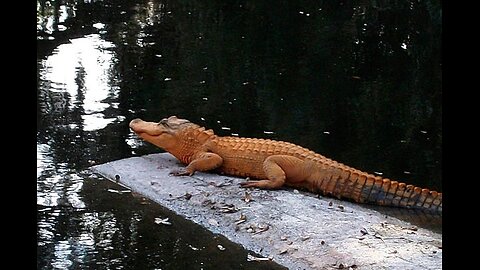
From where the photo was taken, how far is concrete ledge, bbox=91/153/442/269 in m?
3.92

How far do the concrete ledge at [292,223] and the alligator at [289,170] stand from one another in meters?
0.10

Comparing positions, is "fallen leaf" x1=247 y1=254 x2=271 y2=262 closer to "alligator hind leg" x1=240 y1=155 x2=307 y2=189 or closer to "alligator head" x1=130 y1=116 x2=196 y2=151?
"alligator hind leg" x1=240 y1=155 x2=307 y2=189

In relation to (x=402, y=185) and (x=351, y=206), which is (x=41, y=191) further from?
(x=402, y=185)

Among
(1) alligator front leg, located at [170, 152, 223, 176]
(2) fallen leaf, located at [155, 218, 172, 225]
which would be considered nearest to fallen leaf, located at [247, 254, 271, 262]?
(2) fallen leaf, located at [155, 218, 172, 225]

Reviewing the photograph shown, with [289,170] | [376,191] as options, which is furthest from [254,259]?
[376,191]

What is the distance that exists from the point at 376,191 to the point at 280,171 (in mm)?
669

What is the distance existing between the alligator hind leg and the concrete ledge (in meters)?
0.07

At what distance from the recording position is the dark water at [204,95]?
439 centimetres

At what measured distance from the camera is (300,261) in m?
3.96

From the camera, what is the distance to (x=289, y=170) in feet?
16.9

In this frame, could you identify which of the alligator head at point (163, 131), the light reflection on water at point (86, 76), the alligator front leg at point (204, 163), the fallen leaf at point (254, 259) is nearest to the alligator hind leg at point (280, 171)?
the alligator front leg at point (204, 163)

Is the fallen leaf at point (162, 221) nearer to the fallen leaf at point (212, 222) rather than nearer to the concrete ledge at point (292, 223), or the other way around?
the concrete ledge at point (292, 223)

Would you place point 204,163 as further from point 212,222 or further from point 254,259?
point 254,259

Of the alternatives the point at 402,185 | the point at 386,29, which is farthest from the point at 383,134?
the point at 386,29
